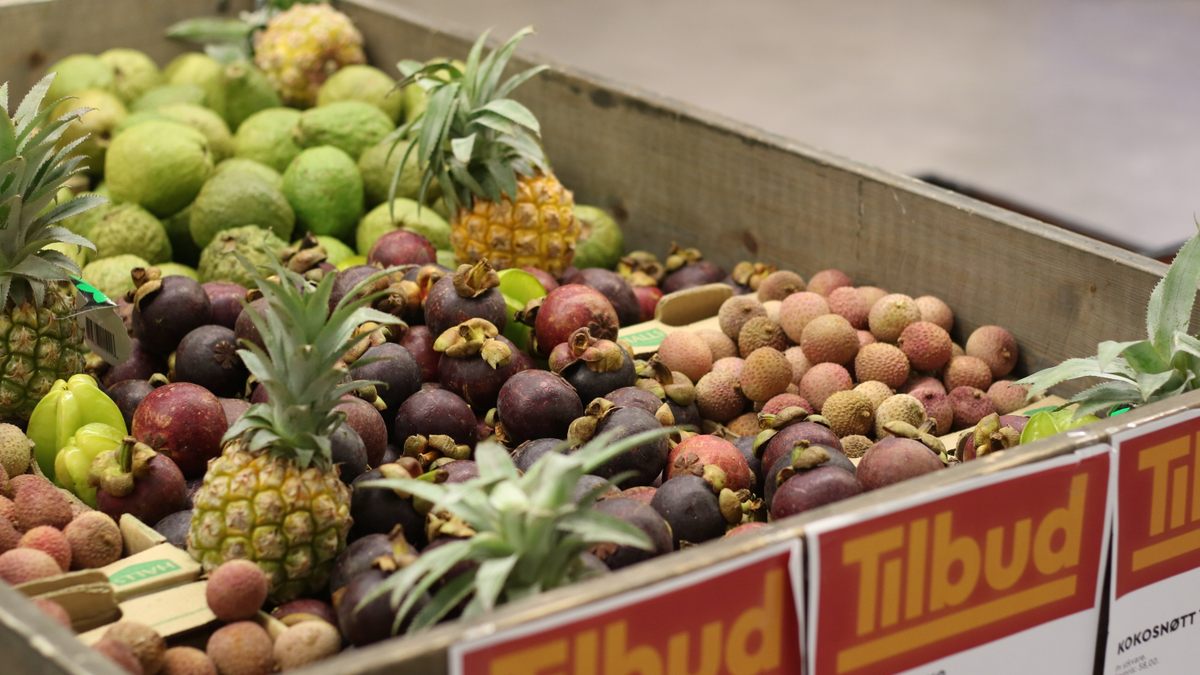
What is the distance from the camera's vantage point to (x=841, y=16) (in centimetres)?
861

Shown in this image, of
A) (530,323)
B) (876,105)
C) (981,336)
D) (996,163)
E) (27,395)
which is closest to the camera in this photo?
(27,395)

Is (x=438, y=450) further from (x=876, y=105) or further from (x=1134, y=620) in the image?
(x=876, y=105)

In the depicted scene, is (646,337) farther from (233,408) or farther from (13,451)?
(13,451)

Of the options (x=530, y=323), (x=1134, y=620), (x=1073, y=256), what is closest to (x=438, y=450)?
(x=530, y=323)

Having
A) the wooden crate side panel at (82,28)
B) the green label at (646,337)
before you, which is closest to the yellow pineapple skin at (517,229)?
the green label at (646,337)

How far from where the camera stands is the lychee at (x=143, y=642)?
159 cm

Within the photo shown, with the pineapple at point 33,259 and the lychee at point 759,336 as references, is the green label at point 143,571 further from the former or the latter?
the lychee at point 759,336

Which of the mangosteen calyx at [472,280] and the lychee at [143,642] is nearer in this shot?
the lychee at [143,642]

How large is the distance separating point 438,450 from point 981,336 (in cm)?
111

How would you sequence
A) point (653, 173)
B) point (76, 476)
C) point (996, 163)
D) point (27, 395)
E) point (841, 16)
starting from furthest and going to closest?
point (841, 16) < point (996, 163) < point (653, 173) < point (27, 395) < point (76, 476)

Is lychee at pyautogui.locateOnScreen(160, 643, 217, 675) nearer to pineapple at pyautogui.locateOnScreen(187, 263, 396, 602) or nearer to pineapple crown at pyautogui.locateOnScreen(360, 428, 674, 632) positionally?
pineapple at pyautogui.locateOnScreen(187, 263, 396, 602)

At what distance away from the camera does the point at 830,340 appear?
2.51m

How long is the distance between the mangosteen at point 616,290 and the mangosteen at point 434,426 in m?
0.64

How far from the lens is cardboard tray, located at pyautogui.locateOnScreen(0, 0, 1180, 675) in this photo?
4.93 feet
